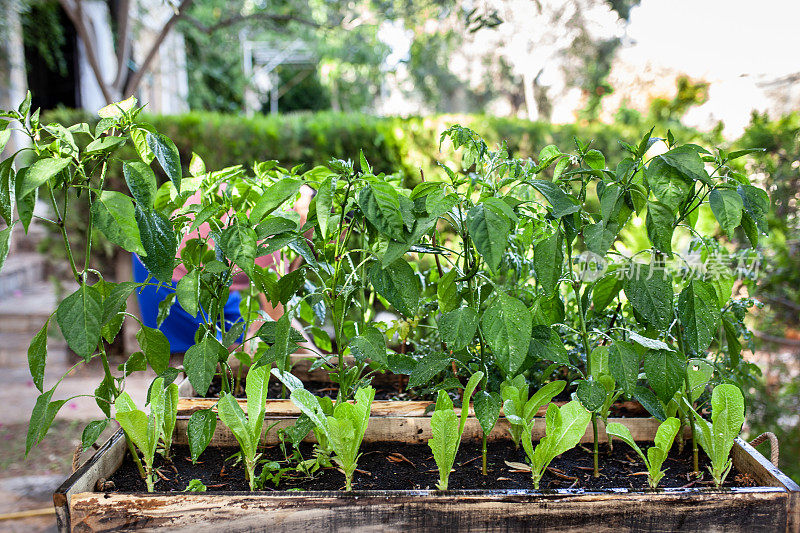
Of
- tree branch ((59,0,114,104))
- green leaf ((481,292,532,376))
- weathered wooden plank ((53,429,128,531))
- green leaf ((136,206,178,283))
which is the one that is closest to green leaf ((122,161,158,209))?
green leaf ((136,206,178,283))

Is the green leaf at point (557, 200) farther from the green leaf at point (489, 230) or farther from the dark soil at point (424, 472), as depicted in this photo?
the dark soil at point (424, 472)

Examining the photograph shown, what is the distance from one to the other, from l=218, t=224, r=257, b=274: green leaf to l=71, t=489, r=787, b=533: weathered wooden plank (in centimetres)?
38

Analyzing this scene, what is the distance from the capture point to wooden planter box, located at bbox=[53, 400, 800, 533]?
89cm

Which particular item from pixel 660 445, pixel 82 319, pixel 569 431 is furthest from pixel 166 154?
pixel 660 445

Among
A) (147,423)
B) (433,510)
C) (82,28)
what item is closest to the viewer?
(433,510)

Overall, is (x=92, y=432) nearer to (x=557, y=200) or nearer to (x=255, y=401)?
(x=255, y=401)

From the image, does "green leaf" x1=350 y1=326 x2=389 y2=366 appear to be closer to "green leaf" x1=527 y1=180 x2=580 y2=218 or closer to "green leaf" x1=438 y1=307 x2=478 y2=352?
"green leaf" x1=438 y1=307 x2=478 y2=352

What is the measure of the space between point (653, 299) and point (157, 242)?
0.82m

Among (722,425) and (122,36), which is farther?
(122,36)

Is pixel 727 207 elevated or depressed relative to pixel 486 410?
elevated

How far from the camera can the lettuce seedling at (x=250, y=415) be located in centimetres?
98

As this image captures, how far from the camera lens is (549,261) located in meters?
0.93

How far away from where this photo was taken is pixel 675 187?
3.01ft

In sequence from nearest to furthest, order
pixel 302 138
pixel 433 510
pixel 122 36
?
pixel 433 510 → pixel 302 138 → pixel 122 36
